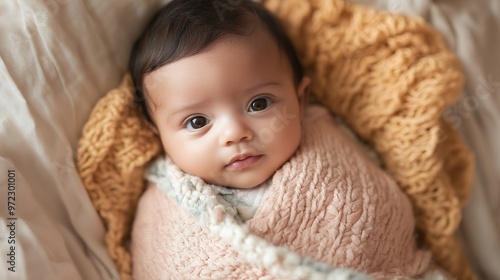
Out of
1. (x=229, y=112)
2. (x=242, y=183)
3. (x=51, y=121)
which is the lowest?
(x=242, y=183)

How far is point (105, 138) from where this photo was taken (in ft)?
3.45

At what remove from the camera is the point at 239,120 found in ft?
3.26

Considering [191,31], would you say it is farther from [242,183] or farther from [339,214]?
[339,214]

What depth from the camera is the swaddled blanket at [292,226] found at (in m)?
0.94

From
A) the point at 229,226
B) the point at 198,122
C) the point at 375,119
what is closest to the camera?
the point at 229,226

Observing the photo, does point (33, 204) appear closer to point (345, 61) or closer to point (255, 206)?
point (255, 206)

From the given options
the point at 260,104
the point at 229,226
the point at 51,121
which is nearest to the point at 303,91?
the point at 260,104

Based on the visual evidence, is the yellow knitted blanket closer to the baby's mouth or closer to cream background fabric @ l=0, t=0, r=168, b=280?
cream background fabric @ l=0, t=0, r=168, b=280

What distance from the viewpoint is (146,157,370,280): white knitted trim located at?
0.85m

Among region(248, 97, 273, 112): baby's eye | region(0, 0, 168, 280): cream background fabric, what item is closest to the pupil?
region(248, 97, 273, 112): baby's eye

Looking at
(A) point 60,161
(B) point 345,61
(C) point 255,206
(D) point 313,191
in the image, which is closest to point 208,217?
(C) point 255,206

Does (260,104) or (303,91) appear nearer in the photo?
(260,104)

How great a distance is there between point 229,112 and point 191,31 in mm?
179

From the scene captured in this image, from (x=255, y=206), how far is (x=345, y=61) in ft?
1.32
